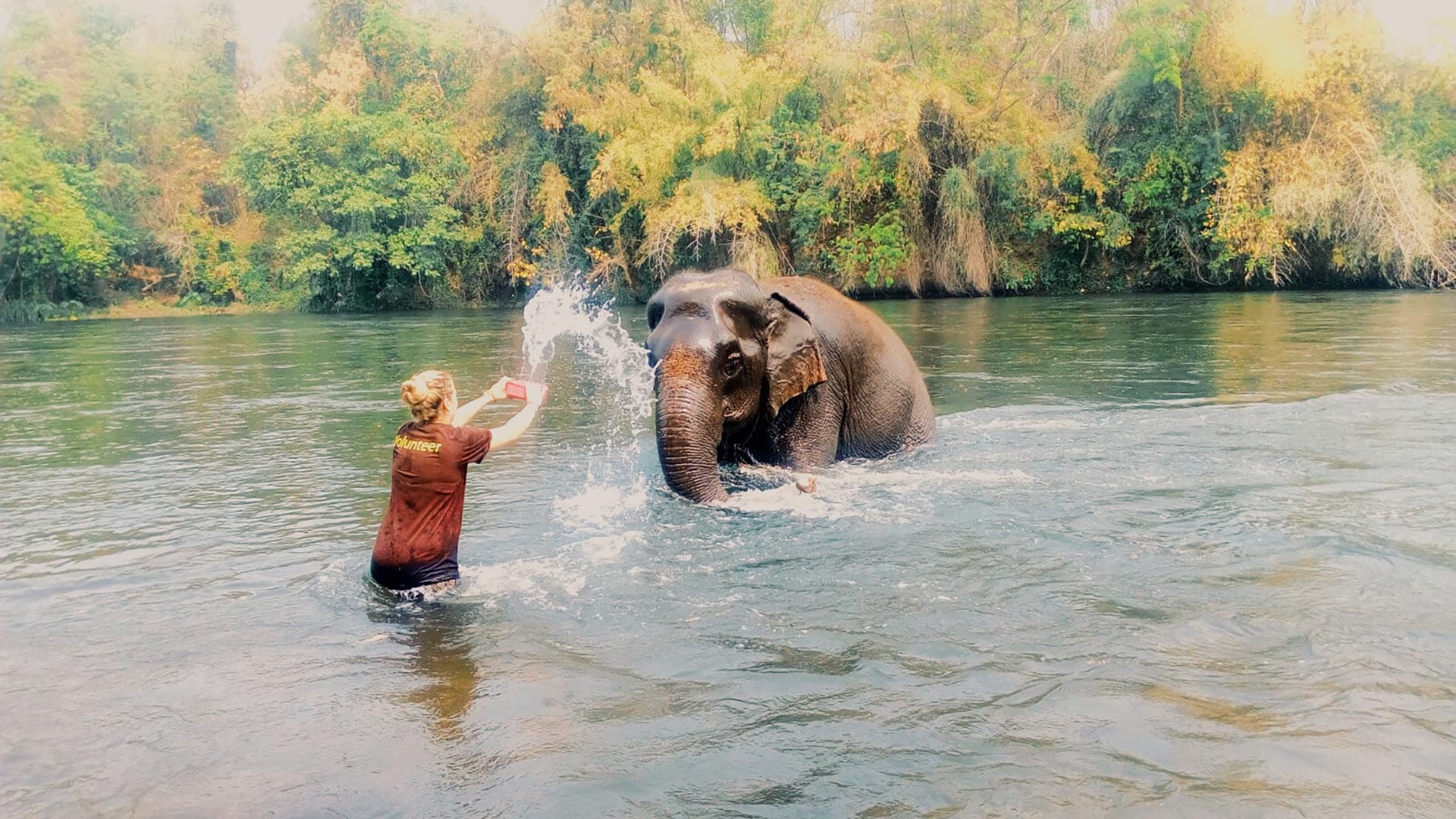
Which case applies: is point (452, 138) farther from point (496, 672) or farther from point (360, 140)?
point (496, 672)

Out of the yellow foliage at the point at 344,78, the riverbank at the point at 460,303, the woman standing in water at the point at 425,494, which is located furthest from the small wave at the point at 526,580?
the yellow foliage at the point at 344,78

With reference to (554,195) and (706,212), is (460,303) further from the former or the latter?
(706,212)

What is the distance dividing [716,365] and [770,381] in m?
0.58

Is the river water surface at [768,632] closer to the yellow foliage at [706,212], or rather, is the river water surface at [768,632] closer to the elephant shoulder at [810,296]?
the elephant shoulder at [810,296]

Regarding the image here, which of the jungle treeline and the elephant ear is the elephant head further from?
the jungle treeline

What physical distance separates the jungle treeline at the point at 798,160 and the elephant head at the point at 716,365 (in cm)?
2384

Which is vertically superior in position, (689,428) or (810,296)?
(810,296)

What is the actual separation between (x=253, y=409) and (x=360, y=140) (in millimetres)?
29386

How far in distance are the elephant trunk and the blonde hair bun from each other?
185cm

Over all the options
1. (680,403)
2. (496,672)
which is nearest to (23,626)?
(496,672)

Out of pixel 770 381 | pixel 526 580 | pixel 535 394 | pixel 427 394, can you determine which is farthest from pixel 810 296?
pixel 427 394

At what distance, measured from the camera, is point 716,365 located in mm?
7152

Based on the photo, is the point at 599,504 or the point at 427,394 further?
the point at 599,504

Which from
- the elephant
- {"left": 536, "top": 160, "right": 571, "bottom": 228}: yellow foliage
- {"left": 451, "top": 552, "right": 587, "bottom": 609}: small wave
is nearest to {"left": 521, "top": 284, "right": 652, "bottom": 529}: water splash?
the elephant
